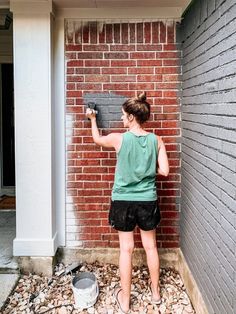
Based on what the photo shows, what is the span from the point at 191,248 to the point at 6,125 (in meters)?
3.96

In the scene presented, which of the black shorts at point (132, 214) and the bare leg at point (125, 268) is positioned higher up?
the black shorts at point (132, 214)

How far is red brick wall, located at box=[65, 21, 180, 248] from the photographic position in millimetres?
3930

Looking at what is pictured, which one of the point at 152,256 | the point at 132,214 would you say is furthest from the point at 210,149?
the point at 152,256

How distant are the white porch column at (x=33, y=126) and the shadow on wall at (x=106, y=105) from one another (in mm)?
433

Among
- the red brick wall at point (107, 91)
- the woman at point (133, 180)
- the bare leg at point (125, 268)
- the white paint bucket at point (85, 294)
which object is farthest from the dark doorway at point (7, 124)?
the bare leg at point (125, 268)

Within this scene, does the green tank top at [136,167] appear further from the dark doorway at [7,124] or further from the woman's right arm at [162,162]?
the dark doorway at [7,124]

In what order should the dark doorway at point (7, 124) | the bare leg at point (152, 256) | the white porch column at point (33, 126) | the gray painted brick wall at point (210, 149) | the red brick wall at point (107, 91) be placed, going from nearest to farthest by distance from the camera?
1. the gray painted brick wall at point (210, 149)
2. the bare leg at point (152, 256)
3. the white porch column at point (33, 126)
4. the red brick wall at point (107, 91)
5. the dark doorway at point (7, 124)

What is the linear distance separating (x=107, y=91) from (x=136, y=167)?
1.07 meters

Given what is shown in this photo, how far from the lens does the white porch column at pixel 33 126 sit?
3.71 m

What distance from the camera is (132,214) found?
128 inches

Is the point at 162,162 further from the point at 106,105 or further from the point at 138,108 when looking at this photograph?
the point at 106,105

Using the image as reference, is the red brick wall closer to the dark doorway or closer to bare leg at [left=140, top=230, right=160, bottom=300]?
bare leg at [left=140, top=230, right=160, bottom=300]

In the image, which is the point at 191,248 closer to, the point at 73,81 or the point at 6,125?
the point at 73,81

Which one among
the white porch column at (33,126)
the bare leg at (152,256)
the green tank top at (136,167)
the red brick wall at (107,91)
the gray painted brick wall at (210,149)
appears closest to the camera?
the gray painted brick wall at (210,149)
